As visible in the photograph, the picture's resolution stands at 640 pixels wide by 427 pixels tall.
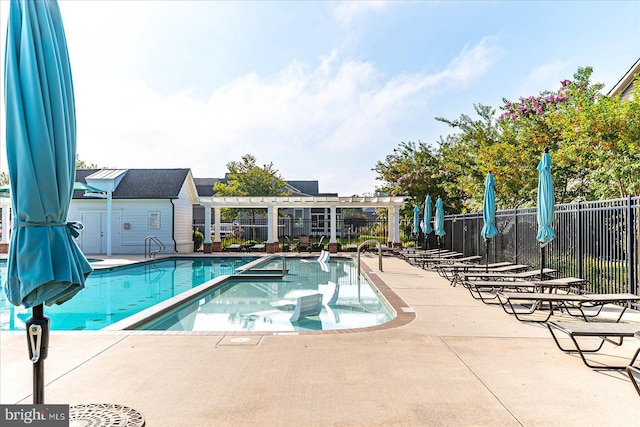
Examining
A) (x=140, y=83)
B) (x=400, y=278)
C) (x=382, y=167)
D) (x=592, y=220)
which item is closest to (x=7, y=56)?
(x=592, y=220)

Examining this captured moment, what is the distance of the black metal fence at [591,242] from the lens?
777cm

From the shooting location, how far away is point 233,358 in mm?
4816

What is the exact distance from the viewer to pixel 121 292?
462 inches

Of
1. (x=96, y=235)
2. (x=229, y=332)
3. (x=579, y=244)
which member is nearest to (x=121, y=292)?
(x=229, y=332)

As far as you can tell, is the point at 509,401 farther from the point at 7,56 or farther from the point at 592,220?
the point at 592,220

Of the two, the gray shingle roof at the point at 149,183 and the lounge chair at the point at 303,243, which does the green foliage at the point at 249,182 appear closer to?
the gray shingle roof at the point at 149,183

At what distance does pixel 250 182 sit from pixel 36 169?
30.4 meters

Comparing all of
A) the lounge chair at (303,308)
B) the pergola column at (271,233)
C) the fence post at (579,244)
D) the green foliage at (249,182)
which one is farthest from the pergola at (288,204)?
the lounge chair at (303,308)

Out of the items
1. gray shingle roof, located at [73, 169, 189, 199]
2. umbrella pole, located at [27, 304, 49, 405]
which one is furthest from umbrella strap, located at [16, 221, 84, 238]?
gray shingle roof, located at [73, 169, 189, 199]

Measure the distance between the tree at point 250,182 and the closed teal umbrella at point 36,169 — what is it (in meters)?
28.8

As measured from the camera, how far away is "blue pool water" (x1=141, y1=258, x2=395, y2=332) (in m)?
7.80

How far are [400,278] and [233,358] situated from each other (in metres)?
8.00

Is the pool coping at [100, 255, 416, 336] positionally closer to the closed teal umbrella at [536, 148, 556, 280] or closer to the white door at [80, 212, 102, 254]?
the closed teal umbrella at [536, 148, 556, 280]

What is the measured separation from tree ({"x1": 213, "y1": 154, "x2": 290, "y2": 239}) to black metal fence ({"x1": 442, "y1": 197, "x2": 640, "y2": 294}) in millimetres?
20733
